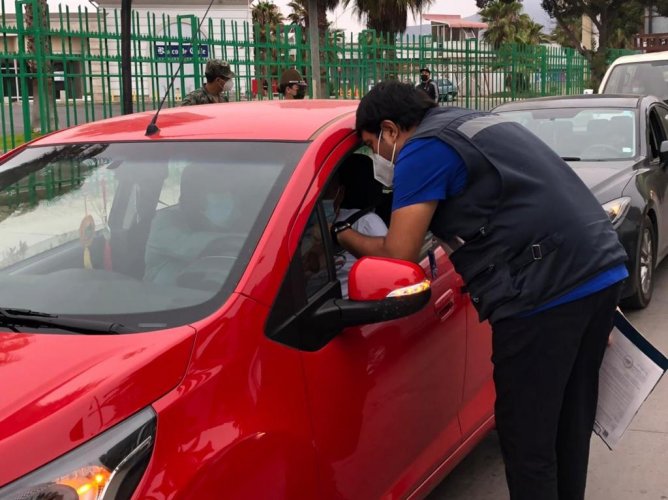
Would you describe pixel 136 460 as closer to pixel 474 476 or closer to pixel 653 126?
pixel 474 476

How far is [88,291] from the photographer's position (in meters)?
2.22

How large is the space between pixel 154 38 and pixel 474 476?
6.35 m

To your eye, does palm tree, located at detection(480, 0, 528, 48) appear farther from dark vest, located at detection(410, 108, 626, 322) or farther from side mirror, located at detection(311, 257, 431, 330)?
side mirror, located at detection(311, 257, 431, 330)

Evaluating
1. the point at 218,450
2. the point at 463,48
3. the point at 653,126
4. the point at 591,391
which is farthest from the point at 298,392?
the point at 463,48

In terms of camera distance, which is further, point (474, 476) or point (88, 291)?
point (474, 476)

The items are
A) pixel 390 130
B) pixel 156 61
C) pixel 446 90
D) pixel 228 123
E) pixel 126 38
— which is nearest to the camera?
pixel 390 130

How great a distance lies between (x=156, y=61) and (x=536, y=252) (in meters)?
6.89

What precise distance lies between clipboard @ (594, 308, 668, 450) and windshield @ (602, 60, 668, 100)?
31.5 ft

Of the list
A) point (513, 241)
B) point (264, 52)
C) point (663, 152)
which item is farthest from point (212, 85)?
point (513, 241)

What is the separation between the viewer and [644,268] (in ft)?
20.1

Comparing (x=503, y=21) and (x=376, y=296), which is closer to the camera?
(x=376, y=296)

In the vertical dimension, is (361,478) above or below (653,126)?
below

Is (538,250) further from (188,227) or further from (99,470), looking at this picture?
(99,470)

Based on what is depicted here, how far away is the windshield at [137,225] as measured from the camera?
2156mm
